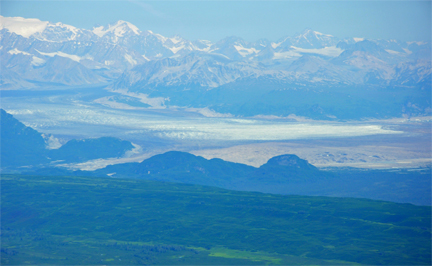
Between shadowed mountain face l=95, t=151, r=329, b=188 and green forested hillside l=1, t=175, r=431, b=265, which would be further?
shadowed mountain face l=95, t=151, r=329, b=188

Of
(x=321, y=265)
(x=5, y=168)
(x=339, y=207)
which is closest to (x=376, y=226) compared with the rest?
(x=339, y=207)

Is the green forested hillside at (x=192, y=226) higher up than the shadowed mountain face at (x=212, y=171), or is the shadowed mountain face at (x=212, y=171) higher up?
the shadowed mountain face at (x=212, y=171)

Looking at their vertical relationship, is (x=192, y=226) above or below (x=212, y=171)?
below

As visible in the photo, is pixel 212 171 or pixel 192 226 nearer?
pixel 192 226

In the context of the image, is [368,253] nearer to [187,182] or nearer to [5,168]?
[187,182]

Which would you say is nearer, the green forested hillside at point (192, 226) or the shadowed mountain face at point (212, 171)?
the green forested hillside at point (192, 226)

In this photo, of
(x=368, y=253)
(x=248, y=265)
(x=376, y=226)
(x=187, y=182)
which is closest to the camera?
(x=248, y=265)

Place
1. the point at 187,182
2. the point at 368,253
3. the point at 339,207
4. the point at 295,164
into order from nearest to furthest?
1. the point at 368,253
2. the point at 339,207
3. the point at 187,182
4. the point at 295,164

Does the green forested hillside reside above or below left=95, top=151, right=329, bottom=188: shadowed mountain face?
below
